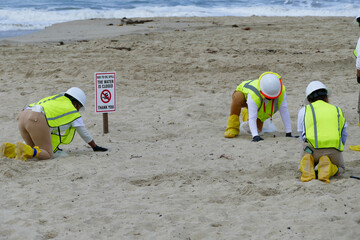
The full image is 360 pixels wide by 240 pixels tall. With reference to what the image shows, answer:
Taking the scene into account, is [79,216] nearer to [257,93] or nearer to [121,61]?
[257,93]

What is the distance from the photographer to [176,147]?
735cm

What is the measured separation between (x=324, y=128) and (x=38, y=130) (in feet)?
10.8

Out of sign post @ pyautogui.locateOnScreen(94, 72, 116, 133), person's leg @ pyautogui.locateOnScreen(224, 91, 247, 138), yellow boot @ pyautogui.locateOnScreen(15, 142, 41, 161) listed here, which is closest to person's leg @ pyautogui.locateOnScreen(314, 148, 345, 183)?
person's leg @ pyautogui.locateOnScreen(224, 91, 247, 138)

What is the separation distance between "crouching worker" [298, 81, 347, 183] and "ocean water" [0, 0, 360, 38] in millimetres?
16542


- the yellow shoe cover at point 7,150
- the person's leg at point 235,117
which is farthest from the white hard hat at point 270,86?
the yellow shoe cover at point 7,150

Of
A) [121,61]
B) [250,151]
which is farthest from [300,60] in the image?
[250,151]

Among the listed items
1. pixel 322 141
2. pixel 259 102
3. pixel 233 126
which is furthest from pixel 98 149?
pixel 322 141

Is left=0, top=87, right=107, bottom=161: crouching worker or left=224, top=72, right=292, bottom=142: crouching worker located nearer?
left=0, top=87, right=107, bottom=161: crouching worker

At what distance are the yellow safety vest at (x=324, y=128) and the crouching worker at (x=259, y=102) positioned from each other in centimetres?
175

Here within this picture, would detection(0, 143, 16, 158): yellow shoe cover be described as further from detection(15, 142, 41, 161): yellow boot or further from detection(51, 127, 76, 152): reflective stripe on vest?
detection(51, 127, 76, 152): reflective stripe on vest

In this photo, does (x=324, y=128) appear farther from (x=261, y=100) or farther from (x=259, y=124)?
(x=259, y=124)

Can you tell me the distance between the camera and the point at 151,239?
4309 mm

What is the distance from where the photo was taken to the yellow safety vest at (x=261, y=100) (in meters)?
7.61

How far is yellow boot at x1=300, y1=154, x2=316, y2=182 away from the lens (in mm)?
5648
